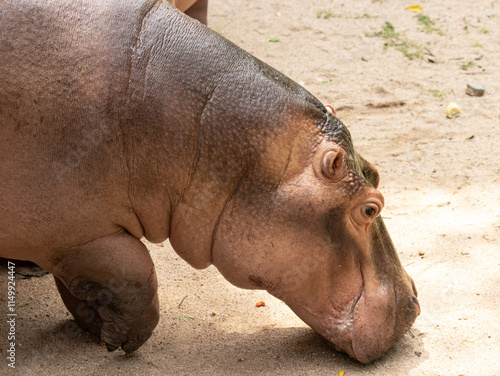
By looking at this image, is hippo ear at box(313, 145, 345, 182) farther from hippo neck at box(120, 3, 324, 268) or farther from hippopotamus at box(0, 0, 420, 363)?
hippo neck at box(120, 3, 324, 268)

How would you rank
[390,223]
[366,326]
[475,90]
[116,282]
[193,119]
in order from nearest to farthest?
[193,119]
[116,282]
[366,326]
[390,223]
[475,90]

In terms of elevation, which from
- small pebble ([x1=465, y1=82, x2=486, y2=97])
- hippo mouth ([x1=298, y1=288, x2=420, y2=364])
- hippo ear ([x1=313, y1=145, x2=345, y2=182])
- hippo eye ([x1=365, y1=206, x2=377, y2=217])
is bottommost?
small pebble ([x1=465, y1=82, x2=486, y2=97])

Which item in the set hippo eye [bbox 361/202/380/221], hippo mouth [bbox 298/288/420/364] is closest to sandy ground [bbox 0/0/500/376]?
hippo mouth [bbox 298/288/420/364]

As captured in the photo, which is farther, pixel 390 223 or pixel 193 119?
pixel 390 223

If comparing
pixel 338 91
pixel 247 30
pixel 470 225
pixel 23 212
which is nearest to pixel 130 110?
pixel 23 212

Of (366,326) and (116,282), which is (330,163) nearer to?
(366,326)

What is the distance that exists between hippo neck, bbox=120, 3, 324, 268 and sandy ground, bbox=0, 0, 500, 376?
31.5 inches

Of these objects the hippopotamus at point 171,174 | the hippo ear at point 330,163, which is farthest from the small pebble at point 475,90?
the hippo ear at point 330,163

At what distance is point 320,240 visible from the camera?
314 cm

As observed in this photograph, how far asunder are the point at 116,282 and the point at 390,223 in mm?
2295

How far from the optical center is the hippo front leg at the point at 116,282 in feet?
10.1

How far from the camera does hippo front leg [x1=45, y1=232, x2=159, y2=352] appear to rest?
3088mm

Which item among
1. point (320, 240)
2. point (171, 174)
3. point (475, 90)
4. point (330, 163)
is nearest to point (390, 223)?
point (320, 240)

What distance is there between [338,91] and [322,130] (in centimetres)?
380
